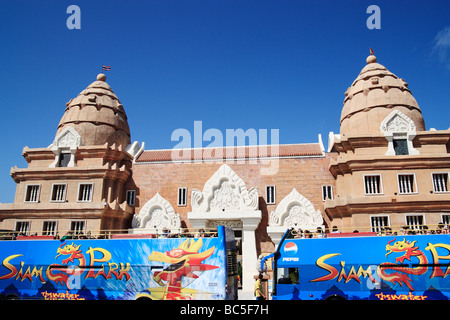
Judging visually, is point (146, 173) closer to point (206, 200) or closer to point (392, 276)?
point (206, 200)

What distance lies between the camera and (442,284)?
40.1ft

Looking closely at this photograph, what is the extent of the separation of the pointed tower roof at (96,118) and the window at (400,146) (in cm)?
2138

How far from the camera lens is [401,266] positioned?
12.6 m

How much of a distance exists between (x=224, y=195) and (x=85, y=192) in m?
10.6

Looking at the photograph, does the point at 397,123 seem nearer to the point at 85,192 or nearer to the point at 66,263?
the point at 66,263

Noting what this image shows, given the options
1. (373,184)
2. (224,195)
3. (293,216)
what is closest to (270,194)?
(293,216)

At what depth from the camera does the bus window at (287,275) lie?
13.2m

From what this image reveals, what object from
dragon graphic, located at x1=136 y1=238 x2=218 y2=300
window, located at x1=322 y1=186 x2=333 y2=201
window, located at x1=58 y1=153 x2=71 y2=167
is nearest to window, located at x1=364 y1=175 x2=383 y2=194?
window, located at x1=322 y1=186 x2=333 y2=201

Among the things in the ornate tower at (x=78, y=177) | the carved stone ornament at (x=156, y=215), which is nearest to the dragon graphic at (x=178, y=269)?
the carved stone ornament at (x=156, y=215)

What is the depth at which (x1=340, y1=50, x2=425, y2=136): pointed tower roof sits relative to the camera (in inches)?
933

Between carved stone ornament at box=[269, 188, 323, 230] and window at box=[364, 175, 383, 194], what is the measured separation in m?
3.56

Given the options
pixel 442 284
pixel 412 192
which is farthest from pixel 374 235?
pixel 412 192

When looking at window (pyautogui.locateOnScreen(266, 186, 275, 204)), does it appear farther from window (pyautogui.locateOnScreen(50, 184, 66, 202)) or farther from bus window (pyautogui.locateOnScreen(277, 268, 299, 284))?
window (pyautogui.locateOnScreen(50, 184, 66, 202))

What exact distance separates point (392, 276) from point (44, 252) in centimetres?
1457
